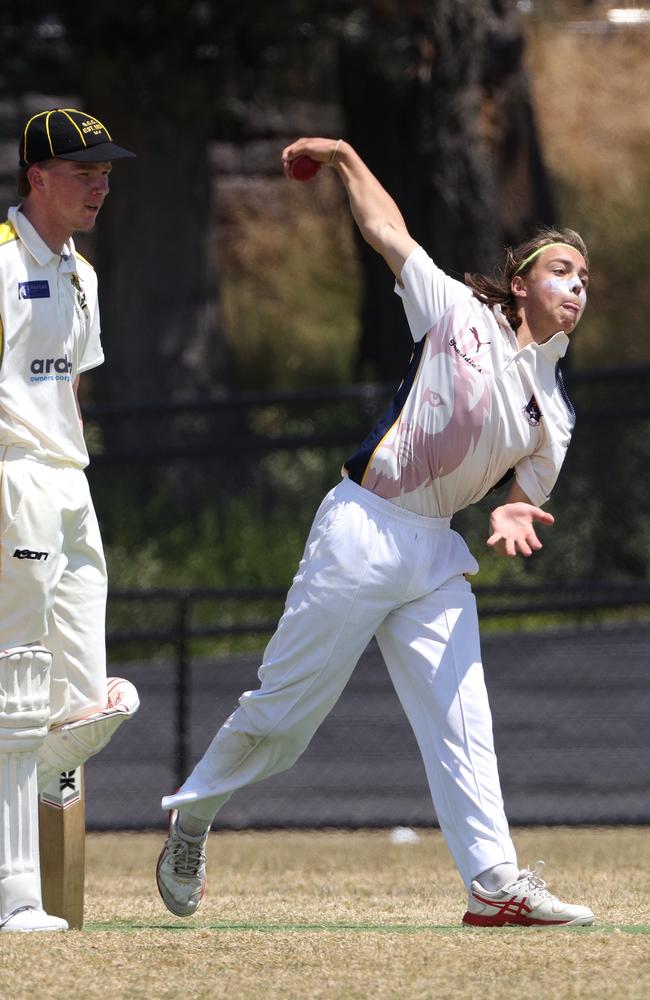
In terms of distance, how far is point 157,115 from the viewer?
1650 cm

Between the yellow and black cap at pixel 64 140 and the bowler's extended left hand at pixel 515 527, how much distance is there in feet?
4.94

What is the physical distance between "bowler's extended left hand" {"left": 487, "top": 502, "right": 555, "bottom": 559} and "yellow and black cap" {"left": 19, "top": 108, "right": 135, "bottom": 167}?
1505 millimetres

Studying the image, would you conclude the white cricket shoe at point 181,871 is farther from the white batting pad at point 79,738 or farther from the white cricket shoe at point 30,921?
the white cricket shoe at point 30,921

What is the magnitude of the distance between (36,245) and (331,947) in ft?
7.00

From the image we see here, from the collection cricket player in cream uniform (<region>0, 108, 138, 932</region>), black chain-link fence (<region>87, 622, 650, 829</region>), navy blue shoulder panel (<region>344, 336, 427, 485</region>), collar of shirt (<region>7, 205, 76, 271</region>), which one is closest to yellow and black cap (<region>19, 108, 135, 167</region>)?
cricket player in cream uniform (<region>0, 108, 138, 932</region>)

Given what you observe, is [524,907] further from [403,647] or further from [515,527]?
[515,527]

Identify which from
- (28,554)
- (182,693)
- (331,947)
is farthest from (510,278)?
(182,693)

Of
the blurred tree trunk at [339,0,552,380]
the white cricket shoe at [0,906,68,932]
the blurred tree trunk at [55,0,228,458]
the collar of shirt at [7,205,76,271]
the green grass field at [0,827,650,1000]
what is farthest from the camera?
the blurred tree trunk at [55,0,228,458]

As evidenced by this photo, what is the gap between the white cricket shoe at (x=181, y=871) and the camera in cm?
573

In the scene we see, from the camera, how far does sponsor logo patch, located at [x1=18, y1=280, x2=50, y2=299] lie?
5.35m

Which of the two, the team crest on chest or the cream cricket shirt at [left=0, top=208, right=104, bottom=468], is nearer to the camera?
the cream cricket shirt at [left=0, top=208, right=104, bottom=468]

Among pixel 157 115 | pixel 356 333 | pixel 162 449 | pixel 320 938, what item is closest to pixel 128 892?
pixel 320 938

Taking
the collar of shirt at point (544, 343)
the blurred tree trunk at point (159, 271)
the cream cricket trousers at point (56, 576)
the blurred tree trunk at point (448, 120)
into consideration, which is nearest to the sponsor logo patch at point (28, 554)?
the cream cricket trousers at point (56, 576)

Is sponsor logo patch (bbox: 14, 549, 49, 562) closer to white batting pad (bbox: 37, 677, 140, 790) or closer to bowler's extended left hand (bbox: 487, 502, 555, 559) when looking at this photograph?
white batting pad (bbox: 37, 677, 140, 790)
